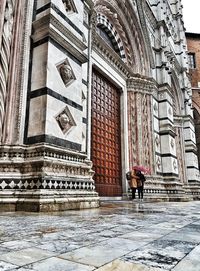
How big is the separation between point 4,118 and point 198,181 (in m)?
11.1

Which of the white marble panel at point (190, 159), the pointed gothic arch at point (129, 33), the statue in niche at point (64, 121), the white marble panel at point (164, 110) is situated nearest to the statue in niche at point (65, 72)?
the statue in niche at point (64, 121)

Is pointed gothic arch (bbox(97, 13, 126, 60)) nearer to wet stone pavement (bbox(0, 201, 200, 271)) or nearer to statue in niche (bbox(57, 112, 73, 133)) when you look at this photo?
statue in niche (bbox(57, 112, 73, 133))

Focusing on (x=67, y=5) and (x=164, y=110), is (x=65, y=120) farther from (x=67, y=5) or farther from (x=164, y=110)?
(x=164, y=110)

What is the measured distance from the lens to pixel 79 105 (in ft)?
14.2

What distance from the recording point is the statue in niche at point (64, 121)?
3.81 metres

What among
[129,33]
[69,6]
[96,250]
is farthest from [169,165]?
[96,250]

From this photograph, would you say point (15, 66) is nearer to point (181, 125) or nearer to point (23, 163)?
point (23, 163)

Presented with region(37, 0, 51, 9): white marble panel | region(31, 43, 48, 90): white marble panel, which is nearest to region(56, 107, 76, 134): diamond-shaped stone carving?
region(31, 43, 48, 90): white marble panel

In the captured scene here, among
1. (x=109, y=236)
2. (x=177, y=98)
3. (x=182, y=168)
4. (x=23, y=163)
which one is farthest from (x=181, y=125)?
(x=109, y=236)

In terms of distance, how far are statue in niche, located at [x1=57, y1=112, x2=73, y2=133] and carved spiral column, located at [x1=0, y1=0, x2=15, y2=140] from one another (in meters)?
0.82

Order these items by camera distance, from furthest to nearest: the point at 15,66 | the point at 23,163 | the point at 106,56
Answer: the point at 106,56, the point at 15,66, the point at 23,163

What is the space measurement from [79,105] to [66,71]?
0.61m

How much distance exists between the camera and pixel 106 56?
24.6ft

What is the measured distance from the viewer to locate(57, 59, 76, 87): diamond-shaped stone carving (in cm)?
404
